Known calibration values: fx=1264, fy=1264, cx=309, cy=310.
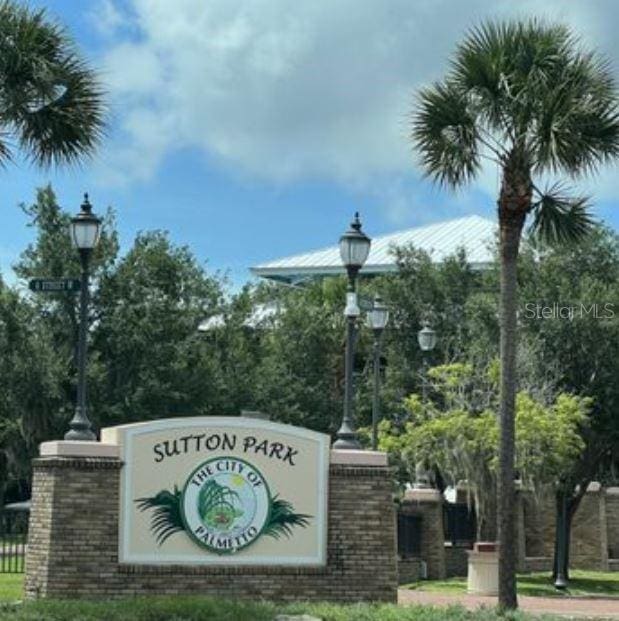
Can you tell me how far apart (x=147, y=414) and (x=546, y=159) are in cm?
2276

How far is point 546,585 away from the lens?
93.2ft

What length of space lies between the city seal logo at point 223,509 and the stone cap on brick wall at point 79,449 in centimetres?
77

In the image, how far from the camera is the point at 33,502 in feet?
57.8

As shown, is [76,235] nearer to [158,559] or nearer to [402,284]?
[158,559]

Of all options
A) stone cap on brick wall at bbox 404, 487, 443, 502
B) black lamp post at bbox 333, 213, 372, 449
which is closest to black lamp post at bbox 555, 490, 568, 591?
stone cap on brick wall at bbox 404, 487, 443, 502

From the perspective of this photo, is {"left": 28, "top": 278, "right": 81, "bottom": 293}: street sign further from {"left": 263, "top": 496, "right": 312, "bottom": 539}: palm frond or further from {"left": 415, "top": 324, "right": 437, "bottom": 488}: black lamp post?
{"left": 415, "top": 324, "right": 437, "bottom": 488}: black lamp post

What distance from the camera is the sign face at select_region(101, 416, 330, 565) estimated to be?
1734 centimetres

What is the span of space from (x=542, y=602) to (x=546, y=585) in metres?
5.00

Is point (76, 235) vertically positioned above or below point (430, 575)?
above

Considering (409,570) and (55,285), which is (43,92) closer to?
(55,285)

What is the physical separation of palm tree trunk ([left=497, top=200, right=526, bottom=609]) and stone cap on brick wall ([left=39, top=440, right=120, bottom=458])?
17.2 ft

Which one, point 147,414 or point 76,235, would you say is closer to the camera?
point 76,235

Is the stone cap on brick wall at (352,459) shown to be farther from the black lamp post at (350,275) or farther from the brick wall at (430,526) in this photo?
the brick wall at (430,526)

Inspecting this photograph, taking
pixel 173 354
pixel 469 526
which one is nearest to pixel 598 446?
pixel 469 526
